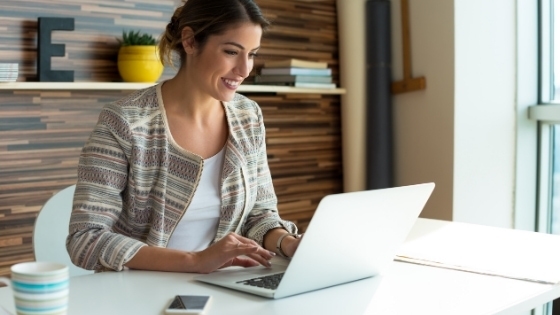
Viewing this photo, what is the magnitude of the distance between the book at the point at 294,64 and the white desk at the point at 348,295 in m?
1.84

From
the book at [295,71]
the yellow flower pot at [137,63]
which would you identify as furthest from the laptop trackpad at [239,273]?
the book at [295,71]

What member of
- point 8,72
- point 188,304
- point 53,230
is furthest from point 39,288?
point 8,72

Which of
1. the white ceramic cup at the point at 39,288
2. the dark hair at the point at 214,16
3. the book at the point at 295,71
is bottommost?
the white ceramic cup at the point at 39,288

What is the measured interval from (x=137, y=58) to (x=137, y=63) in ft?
0.06

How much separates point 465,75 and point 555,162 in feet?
1.97

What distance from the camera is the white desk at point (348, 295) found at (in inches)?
56.1

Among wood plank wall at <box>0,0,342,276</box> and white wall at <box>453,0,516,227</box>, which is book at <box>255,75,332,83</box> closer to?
wood plank wall at <box>0,0,342,276</box>

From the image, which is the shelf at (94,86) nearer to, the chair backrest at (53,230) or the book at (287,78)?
the book at (287,78)

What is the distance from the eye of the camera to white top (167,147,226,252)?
6.55ft

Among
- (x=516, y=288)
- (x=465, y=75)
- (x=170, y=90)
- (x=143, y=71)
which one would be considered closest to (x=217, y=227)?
(x=170, y=90)

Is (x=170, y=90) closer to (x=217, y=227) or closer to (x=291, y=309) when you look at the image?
(x=217, y=227)

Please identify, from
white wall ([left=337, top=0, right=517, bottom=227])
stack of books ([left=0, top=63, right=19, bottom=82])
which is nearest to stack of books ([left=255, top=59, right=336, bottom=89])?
white wall ([left=337, top=0, right=517, bottom=227])

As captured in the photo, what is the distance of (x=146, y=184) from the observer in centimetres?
193

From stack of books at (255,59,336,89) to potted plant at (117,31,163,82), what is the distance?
0.66m
